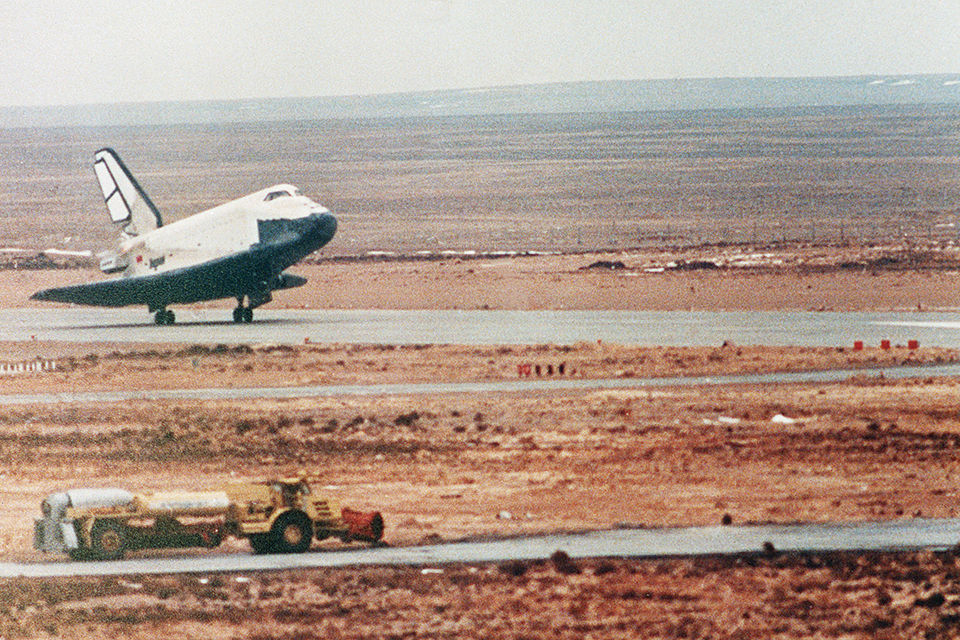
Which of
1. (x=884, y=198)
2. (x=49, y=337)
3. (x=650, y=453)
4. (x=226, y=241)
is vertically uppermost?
(x=884, y=198)

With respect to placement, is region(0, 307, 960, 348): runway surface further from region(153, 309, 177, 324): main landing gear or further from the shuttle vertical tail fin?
the shuttle vertical tail fin

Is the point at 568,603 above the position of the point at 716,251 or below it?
below

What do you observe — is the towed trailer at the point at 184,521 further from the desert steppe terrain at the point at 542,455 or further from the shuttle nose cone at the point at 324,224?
the shuttle nose cone at the point at 324,224

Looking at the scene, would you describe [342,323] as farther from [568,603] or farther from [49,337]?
[568,603]

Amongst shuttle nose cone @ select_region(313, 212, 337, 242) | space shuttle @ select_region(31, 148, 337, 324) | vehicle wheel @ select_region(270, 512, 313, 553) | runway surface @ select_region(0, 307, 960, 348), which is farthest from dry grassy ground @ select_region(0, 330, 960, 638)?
shuttle nose cone @ select_region(313, 212, 337, 242)

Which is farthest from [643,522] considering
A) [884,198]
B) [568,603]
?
[884,198]

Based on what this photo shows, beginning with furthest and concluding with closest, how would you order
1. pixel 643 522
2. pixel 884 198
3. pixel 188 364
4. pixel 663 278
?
1. pixel 884 198
2. pixel 663 278
3. pixel 188 364
4. pixel 643 522

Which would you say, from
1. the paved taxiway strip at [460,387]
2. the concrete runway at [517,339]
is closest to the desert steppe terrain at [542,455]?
the concrete runway at [517,339]
